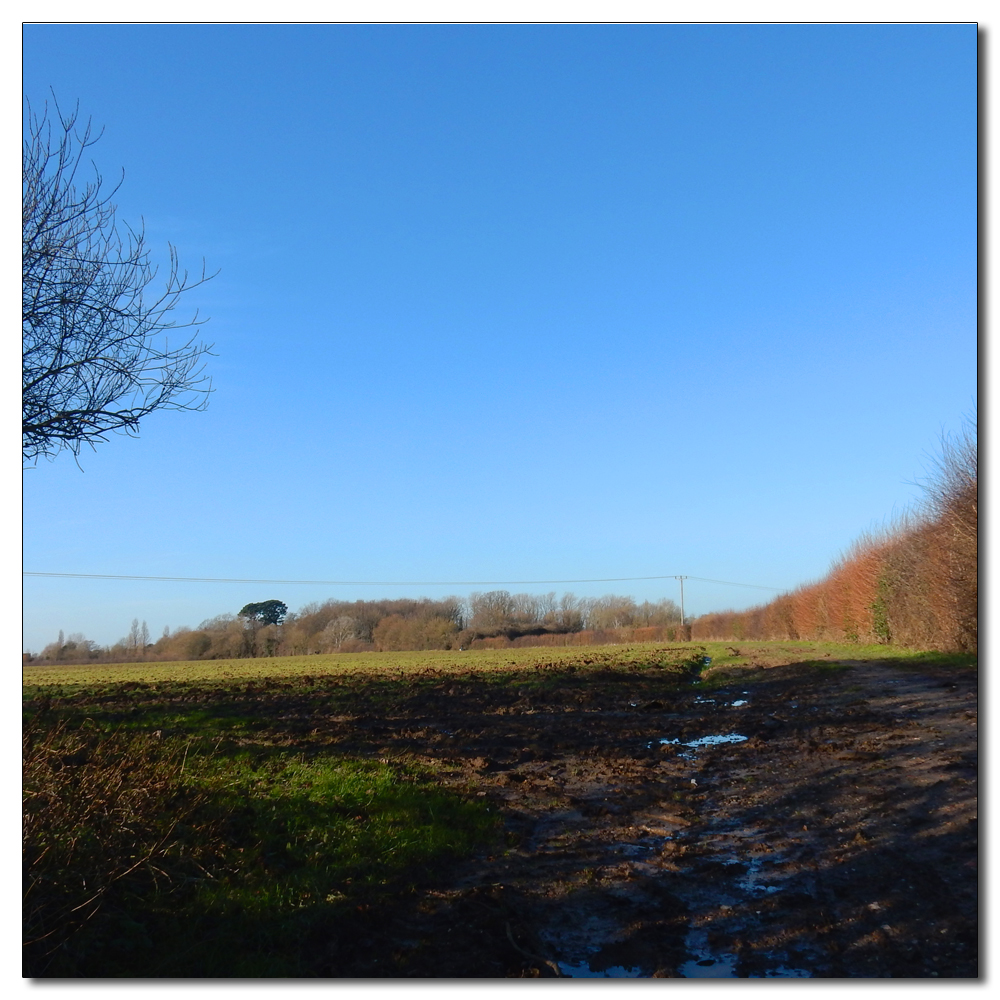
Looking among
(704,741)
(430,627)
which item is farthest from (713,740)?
(430,627)

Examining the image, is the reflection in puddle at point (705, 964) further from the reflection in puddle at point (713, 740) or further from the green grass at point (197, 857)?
the reflection in puddle at point (713, 740)

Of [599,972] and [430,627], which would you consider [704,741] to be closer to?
[599,972]

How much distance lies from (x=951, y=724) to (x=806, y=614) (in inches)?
1674

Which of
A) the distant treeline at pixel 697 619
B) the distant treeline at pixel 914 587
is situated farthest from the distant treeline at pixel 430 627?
the distant treeline at pixel 914 587

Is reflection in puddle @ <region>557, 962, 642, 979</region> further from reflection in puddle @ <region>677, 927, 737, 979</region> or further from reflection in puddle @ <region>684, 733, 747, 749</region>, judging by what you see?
reflection in puddle @ <region>684, 733, 747, 749</region>

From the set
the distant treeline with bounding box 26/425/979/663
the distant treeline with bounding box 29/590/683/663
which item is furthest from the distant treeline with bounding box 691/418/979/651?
the distant treeline with bounding box 29/590/683/663

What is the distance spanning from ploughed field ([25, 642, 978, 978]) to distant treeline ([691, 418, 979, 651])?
1924mm

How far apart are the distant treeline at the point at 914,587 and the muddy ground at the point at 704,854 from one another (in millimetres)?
1863

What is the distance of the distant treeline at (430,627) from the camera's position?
193 feet

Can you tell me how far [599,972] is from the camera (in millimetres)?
4398

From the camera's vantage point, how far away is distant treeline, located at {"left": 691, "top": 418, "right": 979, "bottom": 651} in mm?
17016

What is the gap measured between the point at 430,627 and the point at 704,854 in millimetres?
68562

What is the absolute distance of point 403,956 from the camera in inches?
178
